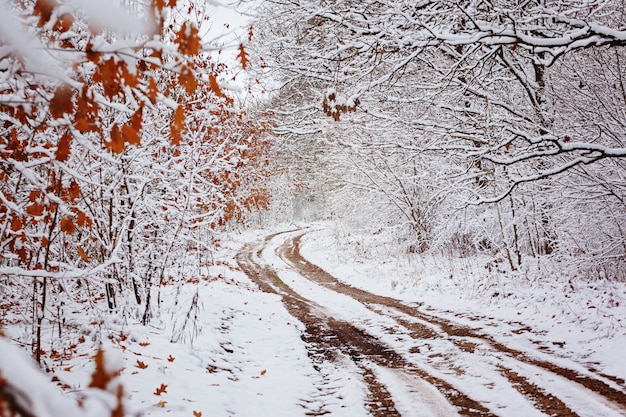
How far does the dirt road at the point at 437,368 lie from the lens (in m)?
4.36

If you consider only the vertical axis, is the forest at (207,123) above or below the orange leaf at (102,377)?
above

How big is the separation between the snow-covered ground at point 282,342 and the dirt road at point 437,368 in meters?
0.11

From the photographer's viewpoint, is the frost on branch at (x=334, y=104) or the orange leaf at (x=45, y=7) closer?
the orange leaf at (x=45, y=7)

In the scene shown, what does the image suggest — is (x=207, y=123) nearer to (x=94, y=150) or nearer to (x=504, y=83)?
(x=94, y=150)

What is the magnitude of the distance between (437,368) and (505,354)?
1044 millimetres

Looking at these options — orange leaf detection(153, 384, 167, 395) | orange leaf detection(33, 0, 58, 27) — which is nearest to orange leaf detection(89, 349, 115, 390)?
orange leaf detection(33, 0, 58, 27)

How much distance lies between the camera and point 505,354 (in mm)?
5812

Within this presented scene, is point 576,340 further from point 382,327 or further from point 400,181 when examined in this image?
point 400,181

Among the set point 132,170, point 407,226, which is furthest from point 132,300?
point 407,226

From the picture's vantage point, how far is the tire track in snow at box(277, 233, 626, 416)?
4273 millimetres

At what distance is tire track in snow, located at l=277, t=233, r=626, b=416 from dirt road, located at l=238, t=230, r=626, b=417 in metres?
0.01

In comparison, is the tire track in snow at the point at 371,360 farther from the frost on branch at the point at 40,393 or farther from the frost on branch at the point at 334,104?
the frost on branch at the point at 40,393

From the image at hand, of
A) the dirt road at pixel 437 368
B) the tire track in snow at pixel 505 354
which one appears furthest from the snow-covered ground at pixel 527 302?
the dirt road at pixel 437 368

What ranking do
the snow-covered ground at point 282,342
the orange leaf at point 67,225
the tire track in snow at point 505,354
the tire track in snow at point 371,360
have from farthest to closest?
the snow-covered ground at point 282,342 < the tire track in snow at point 371,360 < the tire track in snow at point 505,354 < the orange leaf at point 67,225
